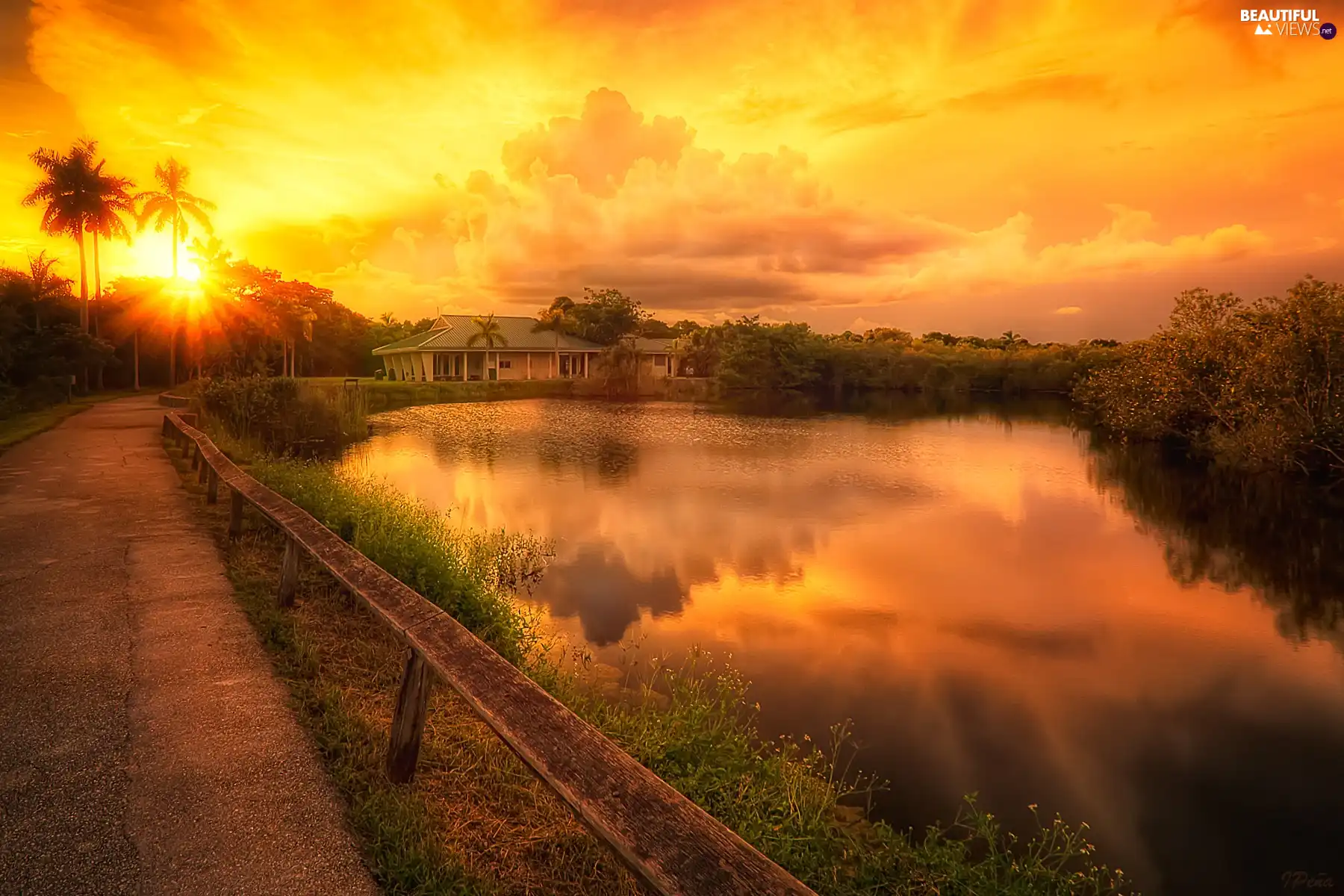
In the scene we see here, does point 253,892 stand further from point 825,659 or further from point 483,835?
point 825,659

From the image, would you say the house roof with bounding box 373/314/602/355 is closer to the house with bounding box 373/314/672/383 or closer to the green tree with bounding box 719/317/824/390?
the house with bounding box 373/314/672/383

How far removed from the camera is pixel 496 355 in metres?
58.6

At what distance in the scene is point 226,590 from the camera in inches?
267

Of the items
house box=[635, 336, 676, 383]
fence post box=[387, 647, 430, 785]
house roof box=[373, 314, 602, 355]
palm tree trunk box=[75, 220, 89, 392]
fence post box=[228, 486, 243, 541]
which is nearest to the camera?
fence post box=[387, 647, 430, 785]

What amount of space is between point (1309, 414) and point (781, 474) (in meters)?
14.7

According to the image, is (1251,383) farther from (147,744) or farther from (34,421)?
(34,421)

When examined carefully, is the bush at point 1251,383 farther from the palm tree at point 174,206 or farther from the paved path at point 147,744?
the palm tree at point 174,206

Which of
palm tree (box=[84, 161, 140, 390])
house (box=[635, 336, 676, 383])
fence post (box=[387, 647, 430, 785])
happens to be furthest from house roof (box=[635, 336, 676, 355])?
fence post (box=[387, 647, 430, 785])

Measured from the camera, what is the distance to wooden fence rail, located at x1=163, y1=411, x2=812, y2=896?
7.69ft

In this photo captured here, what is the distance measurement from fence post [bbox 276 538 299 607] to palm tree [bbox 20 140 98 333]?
45198mm

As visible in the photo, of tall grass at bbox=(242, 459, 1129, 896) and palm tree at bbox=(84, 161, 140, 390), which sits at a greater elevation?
palm tree at bbox=(84, 161, 140, 390)

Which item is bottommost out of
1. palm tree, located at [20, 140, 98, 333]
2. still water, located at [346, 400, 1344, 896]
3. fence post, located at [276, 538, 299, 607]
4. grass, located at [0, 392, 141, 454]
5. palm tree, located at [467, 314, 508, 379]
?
still water, located at [346, 400, 1344, 896]

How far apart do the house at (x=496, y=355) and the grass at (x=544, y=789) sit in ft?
163

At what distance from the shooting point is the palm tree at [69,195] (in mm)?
40312
